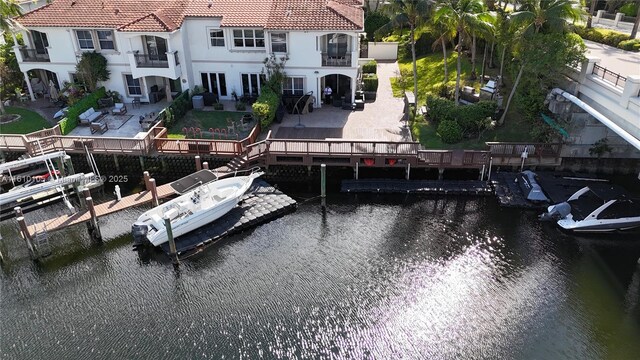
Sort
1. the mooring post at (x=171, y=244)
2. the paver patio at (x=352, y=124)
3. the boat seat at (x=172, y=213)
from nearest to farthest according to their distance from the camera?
the mooring post at (x=171, y=244) < the boat seat at (x=172, y=213) < the paver patio at (x=352, y=124)

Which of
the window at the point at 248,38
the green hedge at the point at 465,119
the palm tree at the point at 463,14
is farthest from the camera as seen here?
the window at the point at 248,38

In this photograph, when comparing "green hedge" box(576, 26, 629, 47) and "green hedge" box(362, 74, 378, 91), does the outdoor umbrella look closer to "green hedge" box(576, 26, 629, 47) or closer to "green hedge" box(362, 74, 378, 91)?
"green hedge" box(362, 74, 378, 91)

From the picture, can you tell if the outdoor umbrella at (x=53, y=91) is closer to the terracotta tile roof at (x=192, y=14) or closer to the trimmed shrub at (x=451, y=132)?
the terracotta tile roof at (x=192, y=14)

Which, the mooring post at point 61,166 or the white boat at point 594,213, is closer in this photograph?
the white boat at point 594,213

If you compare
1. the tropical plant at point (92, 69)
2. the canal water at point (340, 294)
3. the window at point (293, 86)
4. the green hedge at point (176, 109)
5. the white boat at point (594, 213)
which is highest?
the tropical plant at point (92, 69)

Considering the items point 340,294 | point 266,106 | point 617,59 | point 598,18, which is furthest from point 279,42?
point 598,18

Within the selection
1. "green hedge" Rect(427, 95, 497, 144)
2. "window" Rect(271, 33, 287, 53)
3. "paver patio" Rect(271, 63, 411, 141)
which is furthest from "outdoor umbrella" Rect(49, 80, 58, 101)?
"green hedge" Rect(427, 95, 497, 144)

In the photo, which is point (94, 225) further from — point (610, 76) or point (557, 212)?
point (610, 76)

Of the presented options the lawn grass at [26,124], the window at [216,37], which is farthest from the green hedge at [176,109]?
the lawn grass at [26,124]
